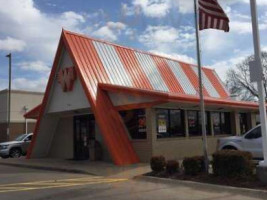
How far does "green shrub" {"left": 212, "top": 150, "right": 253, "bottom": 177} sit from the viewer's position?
13.0 meters

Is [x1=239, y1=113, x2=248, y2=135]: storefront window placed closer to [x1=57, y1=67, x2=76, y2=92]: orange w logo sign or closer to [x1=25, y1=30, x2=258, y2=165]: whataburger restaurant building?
[x1=25, y1=30, x2=258, y2=165]: whataburger restaurant building

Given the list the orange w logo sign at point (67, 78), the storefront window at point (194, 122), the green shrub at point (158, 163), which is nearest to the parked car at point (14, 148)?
the orange w logo sign at point (67, 78)

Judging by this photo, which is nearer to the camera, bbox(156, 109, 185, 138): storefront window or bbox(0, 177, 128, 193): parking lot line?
bbox(0, 177, 128, 193): parking lot line

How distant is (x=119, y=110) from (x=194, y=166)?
806cm

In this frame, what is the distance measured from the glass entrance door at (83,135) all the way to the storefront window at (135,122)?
3.12m

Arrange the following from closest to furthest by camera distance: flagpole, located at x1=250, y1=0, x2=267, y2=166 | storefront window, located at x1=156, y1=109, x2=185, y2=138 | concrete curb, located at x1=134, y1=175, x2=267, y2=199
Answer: concrete curb, located at x1=134, y1=175, x2=267, y2=199, flagpole, located at x1=250, y1=0, x2=267, y2=166, storefront window, located at x1=156, y1=109, x2=185, y2=138

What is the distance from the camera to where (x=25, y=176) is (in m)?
17.6

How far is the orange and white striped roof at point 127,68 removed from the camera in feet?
74.4

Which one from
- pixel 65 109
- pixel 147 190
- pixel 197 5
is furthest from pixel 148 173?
pixel 65 109

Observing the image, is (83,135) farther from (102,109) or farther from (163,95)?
(163,95)

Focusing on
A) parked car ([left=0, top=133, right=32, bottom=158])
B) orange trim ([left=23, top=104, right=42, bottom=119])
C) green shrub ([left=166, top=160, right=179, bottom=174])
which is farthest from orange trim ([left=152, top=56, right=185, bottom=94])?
green shrub ([left=166, top=160, right=179, bottom=174])

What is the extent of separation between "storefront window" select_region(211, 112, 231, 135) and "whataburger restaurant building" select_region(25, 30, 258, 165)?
0.21ft

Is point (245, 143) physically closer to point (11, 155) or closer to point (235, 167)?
point (235, 167)

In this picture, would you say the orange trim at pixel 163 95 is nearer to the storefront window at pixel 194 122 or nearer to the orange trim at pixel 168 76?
the storefront window at pixel 194 122
